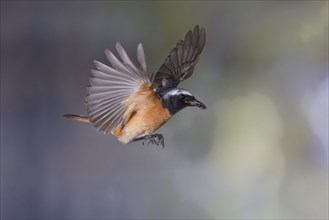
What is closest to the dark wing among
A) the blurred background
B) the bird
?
the bird

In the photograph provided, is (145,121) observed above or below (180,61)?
below

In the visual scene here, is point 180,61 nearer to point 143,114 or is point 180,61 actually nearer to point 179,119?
point 143,114

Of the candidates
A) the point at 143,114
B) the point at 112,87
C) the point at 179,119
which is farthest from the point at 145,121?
the point at 179,119

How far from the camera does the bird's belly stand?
3.63 feet

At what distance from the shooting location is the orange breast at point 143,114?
3.55ft

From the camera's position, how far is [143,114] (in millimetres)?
1110

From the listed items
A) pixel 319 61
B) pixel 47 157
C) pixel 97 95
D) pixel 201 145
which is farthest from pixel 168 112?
pixel 319 61

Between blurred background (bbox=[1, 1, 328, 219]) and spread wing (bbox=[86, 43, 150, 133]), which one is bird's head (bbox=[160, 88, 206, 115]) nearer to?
spread wing (bbox=[86, 43, 150, 133])

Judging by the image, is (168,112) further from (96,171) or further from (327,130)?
A: (327,130)

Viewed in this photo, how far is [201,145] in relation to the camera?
1479mm

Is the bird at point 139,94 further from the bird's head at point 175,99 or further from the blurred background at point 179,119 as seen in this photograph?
the blurred background at point 179,119

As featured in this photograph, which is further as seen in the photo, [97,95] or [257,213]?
[257,213]

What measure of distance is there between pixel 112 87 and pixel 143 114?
0.40ft

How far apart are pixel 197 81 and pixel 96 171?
407 millimetres
